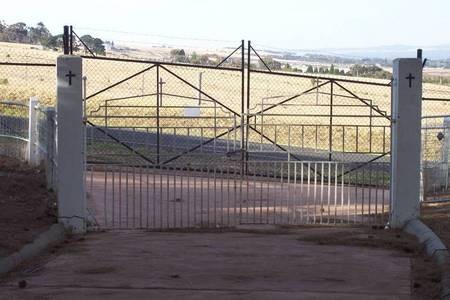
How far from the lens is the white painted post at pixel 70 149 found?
12805 mm

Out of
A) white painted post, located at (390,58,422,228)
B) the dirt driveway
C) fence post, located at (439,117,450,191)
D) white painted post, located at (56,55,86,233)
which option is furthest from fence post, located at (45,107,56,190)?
fence post, located at (439,117,450,191)

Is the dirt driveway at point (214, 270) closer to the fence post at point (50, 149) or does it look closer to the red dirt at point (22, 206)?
the red dirt at point (22, 206)

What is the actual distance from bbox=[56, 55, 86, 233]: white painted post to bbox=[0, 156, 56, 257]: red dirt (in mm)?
328

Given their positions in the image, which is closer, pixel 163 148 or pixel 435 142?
pixel 435 142

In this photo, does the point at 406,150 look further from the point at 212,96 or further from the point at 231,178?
the point at 212,96

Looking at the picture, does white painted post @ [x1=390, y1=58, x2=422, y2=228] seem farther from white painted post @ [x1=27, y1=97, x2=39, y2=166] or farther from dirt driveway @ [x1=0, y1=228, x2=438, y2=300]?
white painted post @ [x1=27, y1=97, x2=39, y2=166]

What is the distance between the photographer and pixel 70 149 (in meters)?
12.9

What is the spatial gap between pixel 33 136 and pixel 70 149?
267 inches

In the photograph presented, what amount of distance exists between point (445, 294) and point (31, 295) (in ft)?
12.4

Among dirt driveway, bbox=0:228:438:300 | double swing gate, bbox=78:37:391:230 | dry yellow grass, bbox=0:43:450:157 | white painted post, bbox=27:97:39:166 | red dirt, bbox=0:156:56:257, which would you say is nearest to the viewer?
dirt driveway, bbox=0:228:438:300

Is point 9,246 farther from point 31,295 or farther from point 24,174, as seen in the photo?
point 24,174

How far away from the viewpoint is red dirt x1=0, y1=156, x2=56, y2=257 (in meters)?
11.3

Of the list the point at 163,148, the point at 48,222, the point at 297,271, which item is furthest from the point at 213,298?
the point at 163,148

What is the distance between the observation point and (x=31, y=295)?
27.3 feet
